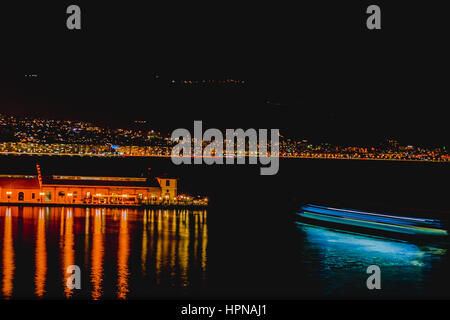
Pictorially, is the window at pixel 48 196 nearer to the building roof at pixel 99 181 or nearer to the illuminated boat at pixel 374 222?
the building roof at pixel 99 181

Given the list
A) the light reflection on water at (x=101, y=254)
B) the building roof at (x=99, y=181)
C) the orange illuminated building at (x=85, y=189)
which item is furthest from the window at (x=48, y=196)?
the light reflection on water at (x=101, y=254)

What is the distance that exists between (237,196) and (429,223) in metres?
14.9

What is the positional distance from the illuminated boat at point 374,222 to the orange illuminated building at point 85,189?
684 cm

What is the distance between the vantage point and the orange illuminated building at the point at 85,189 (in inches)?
918

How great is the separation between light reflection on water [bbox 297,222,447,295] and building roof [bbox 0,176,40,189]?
461 inches

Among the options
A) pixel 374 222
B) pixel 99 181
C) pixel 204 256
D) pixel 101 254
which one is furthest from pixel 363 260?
pixel 99 181

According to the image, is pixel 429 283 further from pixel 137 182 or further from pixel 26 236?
pixel 137 182

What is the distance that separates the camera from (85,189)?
23781 millimetres

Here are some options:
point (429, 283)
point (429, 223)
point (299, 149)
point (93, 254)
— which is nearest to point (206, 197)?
point (299, 149)

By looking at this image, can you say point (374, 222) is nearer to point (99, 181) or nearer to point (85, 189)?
point (85, 189)

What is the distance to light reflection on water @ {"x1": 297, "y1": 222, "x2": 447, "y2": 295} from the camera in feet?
30.4

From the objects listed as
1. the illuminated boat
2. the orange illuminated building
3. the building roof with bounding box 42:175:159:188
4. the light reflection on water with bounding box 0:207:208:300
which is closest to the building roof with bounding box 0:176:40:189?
the orange illuminated building

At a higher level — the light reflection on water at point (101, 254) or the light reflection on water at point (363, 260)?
the light reflection on water at point (101, 254)

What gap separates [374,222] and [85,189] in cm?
1166
